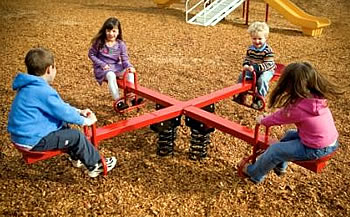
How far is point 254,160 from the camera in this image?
3.52 meters

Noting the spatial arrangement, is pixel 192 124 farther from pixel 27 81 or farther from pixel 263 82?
pixel 27 81

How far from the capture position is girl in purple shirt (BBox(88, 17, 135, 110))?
4.75 metres

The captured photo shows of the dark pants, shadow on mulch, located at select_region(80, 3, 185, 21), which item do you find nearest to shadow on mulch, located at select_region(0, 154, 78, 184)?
the dark pants

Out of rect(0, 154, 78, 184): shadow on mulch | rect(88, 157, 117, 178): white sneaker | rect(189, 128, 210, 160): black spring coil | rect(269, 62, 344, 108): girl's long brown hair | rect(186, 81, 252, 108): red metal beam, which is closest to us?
rect(269, 62, 344, 108): girl's long brown hair

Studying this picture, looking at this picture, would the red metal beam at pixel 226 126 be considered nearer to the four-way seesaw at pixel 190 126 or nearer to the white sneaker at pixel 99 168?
the four-way seesaw at pixel 190 126

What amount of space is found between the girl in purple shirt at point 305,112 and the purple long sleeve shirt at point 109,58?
2326 millimetres

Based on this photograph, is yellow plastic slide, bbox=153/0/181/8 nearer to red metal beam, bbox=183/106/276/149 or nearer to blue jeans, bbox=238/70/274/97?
blue jeans, bbox=238/70/274/97

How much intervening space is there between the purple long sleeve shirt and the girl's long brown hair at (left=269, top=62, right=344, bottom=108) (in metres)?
2.36

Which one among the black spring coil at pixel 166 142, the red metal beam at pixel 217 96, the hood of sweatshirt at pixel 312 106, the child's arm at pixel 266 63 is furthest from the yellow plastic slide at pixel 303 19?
the hood of sweatshirt at pixel 312 106

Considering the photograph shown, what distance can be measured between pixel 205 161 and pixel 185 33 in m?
5.39

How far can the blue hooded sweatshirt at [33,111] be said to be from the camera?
3.03 meters

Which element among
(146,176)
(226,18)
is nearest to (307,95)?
(146,176)

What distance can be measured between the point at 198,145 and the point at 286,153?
3.26ft

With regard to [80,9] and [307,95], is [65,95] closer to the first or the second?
[307,95]
